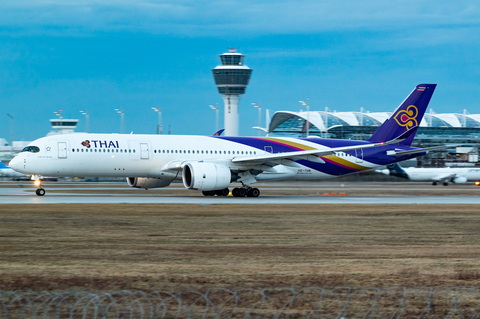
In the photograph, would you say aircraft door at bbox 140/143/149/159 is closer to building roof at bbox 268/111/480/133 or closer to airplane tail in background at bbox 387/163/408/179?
airplane tail in background at bbox 387/163/408/179

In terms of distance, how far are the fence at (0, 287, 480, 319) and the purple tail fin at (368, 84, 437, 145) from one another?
32.7m

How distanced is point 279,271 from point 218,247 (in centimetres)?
348

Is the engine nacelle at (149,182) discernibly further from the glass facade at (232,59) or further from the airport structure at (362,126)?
the airport structure at (362,126)

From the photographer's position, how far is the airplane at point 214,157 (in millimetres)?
34594

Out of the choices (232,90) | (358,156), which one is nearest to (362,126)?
(232,90)

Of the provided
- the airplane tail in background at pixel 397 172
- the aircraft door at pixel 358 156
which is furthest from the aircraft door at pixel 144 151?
the airplane tail in background at pixel 397 172

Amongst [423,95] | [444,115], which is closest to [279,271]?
[423,95]

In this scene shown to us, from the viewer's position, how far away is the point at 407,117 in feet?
139

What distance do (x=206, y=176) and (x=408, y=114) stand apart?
54.4 feet

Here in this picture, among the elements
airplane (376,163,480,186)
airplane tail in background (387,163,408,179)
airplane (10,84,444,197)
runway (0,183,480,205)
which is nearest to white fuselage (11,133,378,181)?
airplane (10,84,444,197)

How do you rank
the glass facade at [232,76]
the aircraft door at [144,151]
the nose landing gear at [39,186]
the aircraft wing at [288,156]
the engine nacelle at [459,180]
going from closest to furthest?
1. the nose landing gear at [39,186]
2. the aircraft door at [144,151]
3. the aircraft wing at [288,156]
4. the engine nacelle at [459,180]
5. the glass facade at [232,76]

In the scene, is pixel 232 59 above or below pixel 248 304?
above

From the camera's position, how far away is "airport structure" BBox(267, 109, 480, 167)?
458 ft

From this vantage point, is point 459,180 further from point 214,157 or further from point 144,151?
point 144,151
